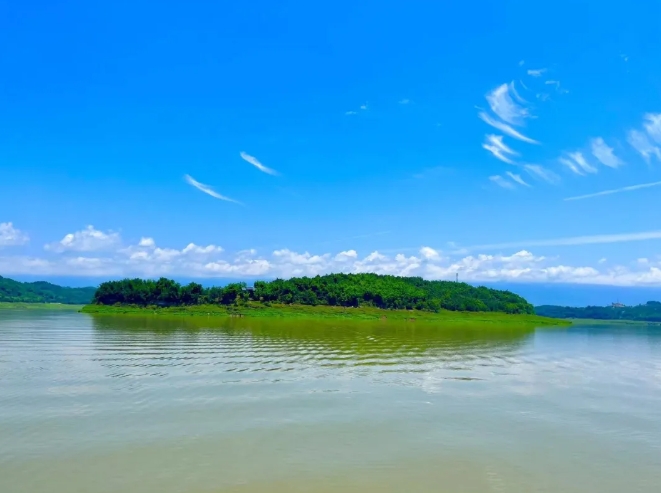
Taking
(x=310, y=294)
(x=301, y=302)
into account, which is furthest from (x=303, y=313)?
(x=310, y=294)

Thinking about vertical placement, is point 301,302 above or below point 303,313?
above

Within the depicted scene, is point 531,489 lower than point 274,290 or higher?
lower

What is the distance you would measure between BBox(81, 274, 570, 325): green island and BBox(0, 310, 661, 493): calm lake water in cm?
8393

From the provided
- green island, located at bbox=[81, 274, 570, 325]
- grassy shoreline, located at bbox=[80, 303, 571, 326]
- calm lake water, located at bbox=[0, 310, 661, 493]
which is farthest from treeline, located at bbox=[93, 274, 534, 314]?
calm lake water, located at bbox=[0, 310, 661, 493]

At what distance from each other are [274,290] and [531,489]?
134 metres

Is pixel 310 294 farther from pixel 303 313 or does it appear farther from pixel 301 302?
pixel 303 313

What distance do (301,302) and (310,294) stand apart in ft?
17.3

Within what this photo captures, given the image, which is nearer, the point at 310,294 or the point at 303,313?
the point at 303,313

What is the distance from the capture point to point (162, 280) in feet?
431

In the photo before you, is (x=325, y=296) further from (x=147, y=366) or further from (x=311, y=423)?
(x=311, y=423)

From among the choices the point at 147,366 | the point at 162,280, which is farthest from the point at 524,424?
the point at 162,280

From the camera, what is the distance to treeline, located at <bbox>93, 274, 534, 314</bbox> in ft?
422

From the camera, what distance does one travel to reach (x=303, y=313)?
124 meters

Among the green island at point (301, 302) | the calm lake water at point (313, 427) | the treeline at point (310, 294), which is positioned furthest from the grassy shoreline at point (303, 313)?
the calm lake water at point (313, 427)
